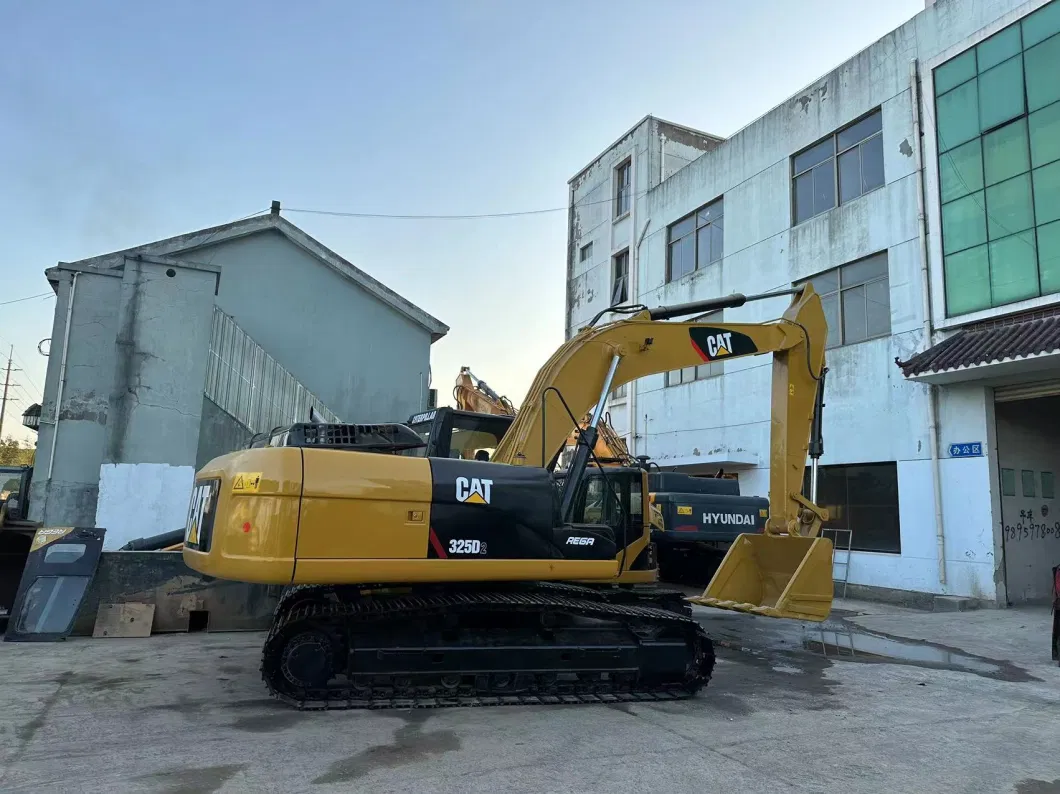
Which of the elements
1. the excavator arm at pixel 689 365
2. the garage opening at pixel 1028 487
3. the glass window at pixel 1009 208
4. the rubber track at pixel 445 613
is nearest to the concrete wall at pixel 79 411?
the rubber track at pixel 445 613

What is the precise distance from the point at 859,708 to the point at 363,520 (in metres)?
4.07

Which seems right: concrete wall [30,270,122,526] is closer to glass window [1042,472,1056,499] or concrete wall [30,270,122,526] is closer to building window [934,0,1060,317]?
building window [934,0,1060,317]

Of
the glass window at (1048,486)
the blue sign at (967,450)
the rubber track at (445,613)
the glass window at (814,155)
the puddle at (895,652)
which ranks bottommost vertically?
the puddle at (895,652)

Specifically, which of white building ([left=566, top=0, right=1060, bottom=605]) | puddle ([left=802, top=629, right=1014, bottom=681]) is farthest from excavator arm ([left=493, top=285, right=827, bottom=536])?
white building ([left=566, top=0, right=1060, bottom=605])

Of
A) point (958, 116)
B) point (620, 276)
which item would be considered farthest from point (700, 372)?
point (958, 116)

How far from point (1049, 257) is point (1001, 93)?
3.01 m

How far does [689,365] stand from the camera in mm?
7199

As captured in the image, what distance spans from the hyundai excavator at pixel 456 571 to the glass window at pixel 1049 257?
7395mm

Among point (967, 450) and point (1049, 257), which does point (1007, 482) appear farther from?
point (1049, 257)

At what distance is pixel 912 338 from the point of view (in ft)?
43.3

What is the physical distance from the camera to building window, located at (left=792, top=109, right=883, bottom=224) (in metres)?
14.6

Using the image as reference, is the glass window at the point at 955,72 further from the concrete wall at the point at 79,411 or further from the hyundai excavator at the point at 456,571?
the concrete wall at the point at 79,411

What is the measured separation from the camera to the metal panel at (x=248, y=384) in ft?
37.7

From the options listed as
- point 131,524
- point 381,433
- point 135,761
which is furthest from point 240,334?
point 135,761
